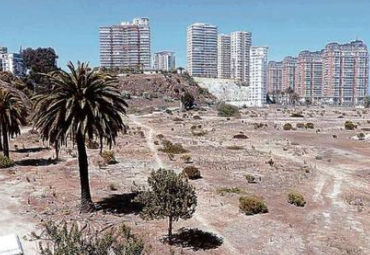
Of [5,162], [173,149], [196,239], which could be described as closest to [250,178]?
[196,239]

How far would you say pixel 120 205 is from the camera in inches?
1112

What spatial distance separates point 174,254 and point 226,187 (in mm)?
14503

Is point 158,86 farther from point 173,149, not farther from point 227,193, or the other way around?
point 227,193

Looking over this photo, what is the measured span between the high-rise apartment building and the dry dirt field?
13358cm

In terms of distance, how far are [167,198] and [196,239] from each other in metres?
3.26

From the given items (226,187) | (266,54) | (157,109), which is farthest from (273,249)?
(266,54)

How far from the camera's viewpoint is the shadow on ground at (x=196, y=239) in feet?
70.5

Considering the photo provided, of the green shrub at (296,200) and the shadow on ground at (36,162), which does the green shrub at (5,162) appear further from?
the green shrub at (296,200)

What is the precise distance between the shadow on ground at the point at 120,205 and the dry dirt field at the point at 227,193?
0.06 metres

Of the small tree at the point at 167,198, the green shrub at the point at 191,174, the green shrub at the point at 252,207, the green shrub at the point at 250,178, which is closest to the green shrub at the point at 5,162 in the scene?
the green shrub at the point at 191,174

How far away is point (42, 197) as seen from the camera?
2995 cm

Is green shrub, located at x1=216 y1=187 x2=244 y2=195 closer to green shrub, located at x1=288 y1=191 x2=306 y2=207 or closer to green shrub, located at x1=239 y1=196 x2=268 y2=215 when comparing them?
green shrub, located at x1=288 y1=191 x2=306 y2=207

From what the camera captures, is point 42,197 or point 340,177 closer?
point 42,197

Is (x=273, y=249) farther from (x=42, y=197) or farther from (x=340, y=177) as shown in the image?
(x=340, y=177)
